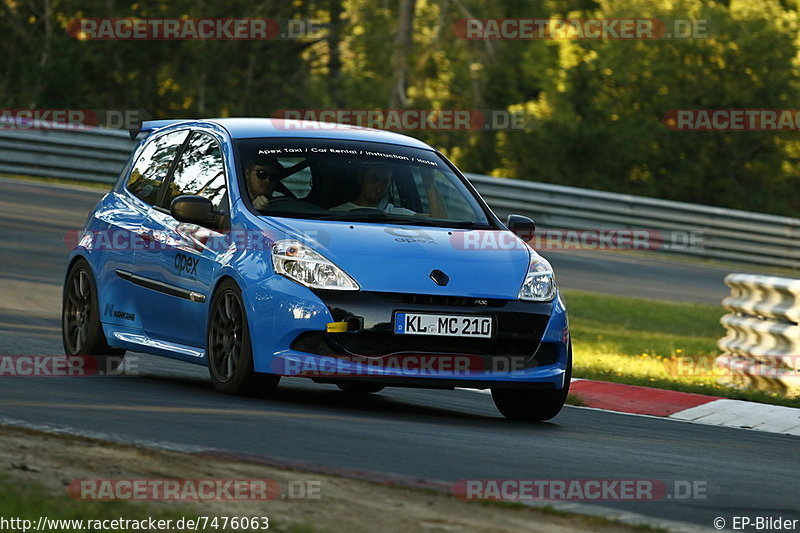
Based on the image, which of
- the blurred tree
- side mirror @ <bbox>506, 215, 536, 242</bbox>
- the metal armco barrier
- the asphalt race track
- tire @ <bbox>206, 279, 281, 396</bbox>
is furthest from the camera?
the blurred tree

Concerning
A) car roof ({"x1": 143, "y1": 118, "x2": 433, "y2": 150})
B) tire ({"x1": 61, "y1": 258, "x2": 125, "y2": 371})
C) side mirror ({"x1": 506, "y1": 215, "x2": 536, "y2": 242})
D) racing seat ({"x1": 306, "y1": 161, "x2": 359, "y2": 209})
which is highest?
car roof ({"x1": 143, "y1": 118, "x2": 433, "y2": 150})

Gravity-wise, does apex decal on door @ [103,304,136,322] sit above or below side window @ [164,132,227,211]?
below

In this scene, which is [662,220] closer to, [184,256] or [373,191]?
[373,191]

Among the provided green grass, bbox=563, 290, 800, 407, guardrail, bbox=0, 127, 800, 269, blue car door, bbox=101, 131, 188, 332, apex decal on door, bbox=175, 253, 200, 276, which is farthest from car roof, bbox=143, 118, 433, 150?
guardrail, bbox=0, 127, 800, 269

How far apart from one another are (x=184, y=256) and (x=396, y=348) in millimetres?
1618

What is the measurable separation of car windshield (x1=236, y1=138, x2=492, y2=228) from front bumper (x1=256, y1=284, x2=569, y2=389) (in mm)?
879

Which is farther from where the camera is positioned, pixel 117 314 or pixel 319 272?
pixel 117 314

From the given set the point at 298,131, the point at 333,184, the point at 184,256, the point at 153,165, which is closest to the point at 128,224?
the point at 153,165

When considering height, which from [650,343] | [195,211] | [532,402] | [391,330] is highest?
[195,211]

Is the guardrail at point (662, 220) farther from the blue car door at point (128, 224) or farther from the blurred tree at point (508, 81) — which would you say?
the blue car door at point (128, 224)

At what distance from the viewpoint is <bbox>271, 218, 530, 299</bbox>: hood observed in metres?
8.72

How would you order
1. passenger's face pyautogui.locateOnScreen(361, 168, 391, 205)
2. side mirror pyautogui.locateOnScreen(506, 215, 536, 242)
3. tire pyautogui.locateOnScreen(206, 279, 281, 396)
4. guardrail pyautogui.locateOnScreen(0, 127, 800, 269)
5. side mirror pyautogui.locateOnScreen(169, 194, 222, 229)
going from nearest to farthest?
tire pyautogui.locateOnScreen(206, 279, 281, 396) → side mirror pyautogui.locateOnScreen(169, 194, 222, 229) → passenger's face pyautogui.locateOnScreen(361, 168, 391, 205) → side mirror pyautogui.locateOnScreen(506, 215, 536, 242) → guardrail pyautogui.locateOnScreen(0, 127, 800, 269)

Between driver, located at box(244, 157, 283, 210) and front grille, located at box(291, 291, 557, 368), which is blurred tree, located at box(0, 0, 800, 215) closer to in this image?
driver, located at box(244, 157, 283, 210)

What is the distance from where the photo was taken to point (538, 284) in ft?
29.9
